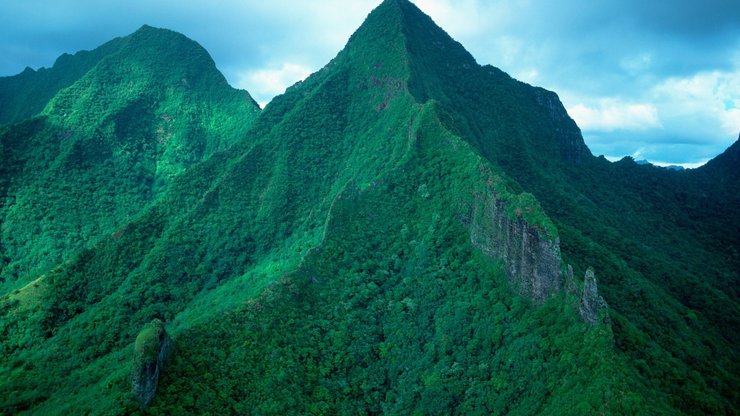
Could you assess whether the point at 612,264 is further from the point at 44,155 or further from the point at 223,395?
the point at 44,155

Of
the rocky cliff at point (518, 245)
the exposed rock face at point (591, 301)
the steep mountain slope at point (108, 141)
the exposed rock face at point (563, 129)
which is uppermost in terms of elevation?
the steep mountain slope at point (108, 141)

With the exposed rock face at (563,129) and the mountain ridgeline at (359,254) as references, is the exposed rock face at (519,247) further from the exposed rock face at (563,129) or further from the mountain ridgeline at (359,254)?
the exposed rock face at (563,129)

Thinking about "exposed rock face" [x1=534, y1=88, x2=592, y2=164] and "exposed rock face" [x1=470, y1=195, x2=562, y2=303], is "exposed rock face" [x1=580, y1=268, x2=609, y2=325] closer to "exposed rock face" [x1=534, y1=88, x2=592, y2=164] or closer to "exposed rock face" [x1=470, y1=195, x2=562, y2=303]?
"exposed rock face" [x1=470, y1=195, x2=562, y2=303]

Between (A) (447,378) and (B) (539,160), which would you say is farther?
(B) (539,160)

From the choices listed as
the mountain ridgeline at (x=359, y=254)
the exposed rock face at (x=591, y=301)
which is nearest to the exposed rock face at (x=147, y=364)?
the mountain ridgeline at (x=359, y=254)

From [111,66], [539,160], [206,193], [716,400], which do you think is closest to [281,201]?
[206,193]

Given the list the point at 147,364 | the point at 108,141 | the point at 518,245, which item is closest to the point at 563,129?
the point at 518,245

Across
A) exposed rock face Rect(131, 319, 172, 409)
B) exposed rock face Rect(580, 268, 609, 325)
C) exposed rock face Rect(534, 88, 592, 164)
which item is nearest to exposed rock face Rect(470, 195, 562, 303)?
exposed rock face Rect(580, 268, 609, 325)
